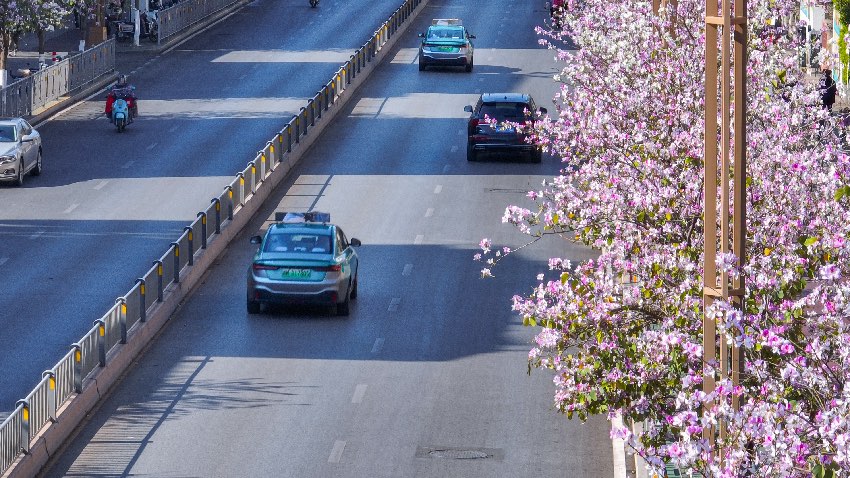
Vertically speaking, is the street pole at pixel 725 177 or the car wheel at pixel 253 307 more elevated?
the street pole at pixel 725 177

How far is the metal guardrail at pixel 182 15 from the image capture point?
2926 inches

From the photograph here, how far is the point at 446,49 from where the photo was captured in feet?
224

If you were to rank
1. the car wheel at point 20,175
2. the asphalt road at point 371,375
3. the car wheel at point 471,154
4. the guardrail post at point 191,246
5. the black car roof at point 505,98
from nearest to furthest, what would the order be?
the asphalt road at point 371,375 < the guardrail post at point 191,246 < the car wheel at point 20,175 < the black car roof at point 505,98 < the car wheel at point 471,154

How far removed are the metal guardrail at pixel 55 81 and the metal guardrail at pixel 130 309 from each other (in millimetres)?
8677

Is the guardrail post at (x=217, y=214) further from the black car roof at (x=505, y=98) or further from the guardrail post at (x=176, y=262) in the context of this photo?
the black car roof at (x=505, y=98)

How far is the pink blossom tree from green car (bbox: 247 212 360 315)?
5.73 metres

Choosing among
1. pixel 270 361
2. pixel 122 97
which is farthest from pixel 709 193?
pixel 122 97

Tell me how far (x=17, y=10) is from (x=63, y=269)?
22.7 metres

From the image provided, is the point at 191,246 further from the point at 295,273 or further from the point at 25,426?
the point at 25,426

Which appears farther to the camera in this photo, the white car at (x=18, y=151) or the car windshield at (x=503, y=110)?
the car windshield at (x=503, y=110)

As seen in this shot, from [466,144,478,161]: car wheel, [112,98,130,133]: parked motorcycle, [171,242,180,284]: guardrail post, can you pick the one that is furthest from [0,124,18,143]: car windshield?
[171,242,180,284]: guardrail post

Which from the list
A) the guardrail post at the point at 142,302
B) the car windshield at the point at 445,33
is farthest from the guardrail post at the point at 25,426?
the car windshield at the point at 445,33

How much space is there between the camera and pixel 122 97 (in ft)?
173

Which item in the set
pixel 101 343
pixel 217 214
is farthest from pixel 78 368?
pixel 217 214
